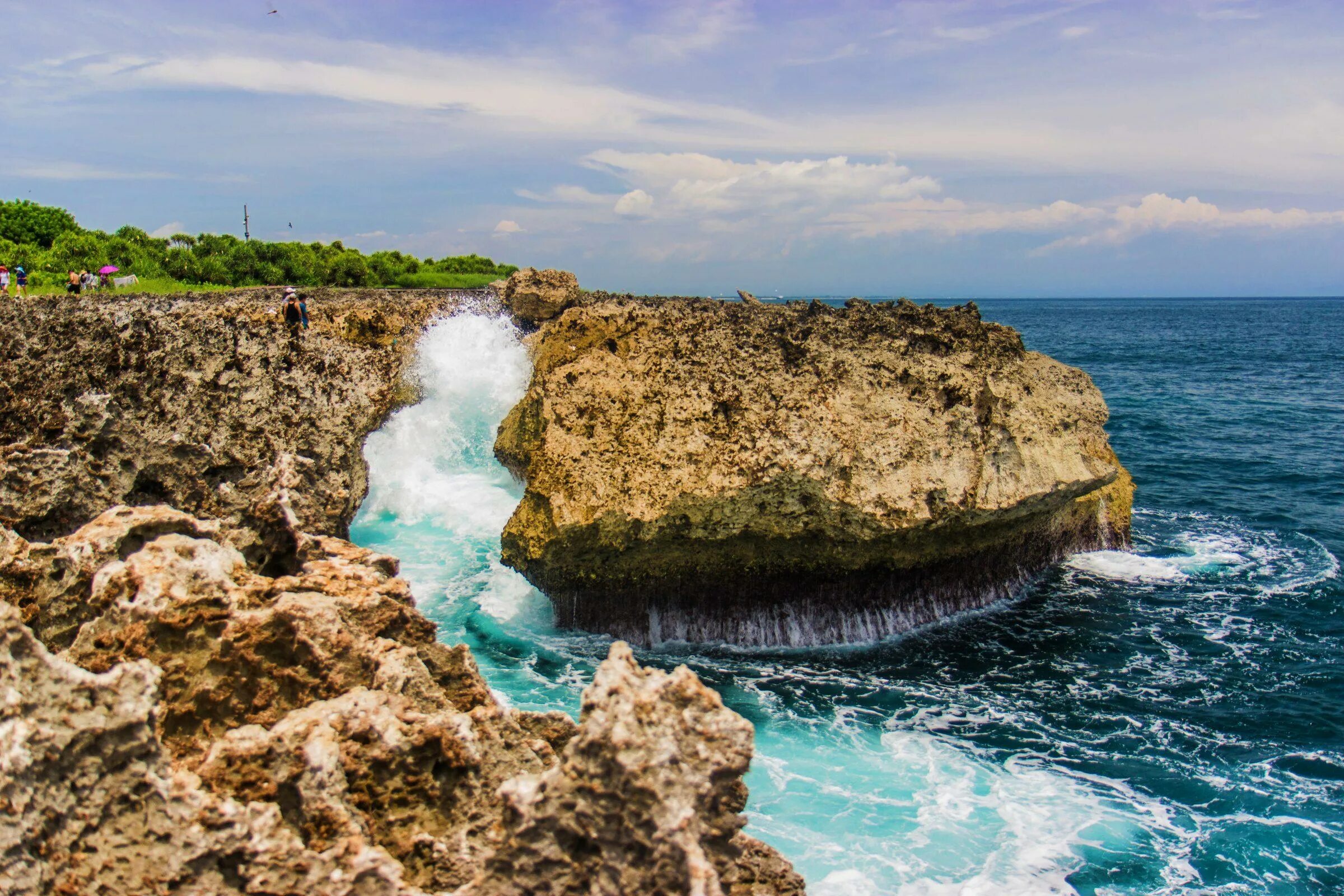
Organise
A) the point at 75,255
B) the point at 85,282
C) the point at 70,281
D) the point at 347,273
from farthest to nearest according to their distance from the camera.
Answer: the point at 347,273
the point at 75,255
the point at 85,282
the point at 70,281

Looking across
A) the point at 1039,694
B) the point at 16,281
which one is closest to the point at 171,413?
the point at 1039,694

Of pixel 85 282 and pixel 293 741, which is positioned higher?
pixel 85 282

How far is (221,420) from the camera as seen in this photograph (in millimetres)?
12758

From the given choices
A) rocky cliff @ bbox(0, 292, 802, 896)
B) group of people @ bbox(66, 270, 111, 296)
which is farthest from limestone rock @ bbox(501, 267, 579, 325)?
rocky cliff @ bbox(0, 292, 802, 896)

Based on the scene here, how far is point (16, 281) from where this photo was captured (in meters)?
31.5

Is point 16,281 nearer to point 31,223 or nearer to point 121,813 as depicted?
point 31,223

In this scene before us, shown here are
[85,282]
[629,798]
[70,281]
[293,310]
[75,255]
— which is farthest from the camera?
[75,255]

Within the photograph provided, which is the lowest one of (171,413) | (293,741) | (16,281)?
(293,741)

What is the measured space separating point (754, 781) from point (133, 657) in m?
8.19

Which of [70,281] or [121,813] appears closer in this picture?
[121,813]

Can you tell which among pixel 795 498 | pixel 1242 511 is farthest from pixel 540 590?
pixel 1242 511

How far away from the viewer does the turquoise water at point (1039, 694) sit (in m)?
10.8

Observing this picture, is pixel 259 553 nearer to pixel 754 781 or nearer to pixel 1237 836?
pixel 754 781

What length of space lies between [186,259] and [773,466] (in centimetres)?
3991
